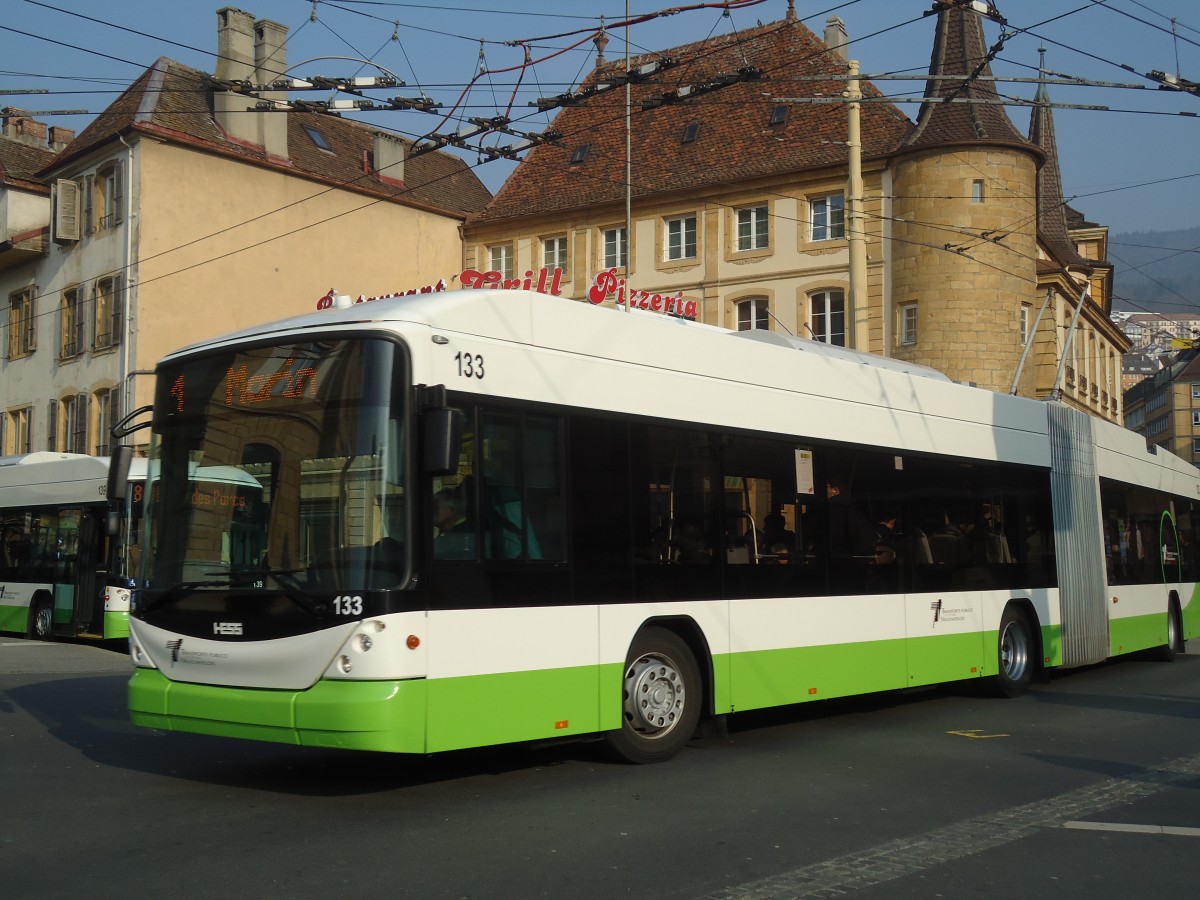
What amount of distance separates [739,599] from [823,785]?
1986 mm

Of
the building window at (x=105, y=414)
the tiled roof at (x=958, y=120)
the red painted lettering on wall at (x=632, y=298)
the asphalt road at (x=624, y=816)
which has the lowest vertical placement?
the asphalt road at (x=624, y=816)

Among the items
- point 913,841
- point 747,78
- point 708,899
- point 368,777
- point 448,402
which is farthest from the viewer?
point 747,78

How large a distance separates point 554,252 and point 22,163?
58.1 feet

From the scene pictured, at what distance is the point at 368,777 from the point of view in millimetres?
9227

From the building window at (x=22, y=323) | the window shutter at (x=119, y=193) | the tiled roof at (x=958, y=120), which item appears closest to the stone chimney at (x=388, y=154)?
the window shutter at (x=119, y=193)

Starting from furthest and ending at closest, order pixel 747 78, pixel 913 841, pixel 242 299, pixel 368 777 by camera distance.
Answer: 1. pixel 242 299
2. pixel 747 78
3. pixel 368 777
4. pixel 913 841

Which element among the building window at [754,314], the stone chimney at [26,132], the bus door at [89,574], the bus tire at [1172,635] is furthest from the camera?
the stone chimney at [26,132]

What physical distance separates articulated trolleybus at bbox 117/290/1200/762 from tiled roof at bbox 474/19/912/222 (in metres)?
28.2

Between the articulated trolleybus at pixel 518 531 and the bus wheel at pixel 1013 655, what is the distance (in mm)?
1737

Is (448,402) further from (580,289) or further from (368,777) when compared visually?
(580,289)

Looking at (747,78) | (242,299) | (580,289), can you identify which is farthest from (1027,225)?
(747,78)

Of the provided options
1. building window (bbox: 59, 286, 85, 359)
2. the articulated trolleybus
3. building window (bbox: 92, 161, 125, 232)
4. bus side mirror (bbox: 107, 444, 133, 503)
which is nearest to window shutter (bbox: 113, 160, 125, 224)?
building window (bbox: 92, 161, 125, 232)

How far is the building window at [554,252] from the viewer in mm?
46875

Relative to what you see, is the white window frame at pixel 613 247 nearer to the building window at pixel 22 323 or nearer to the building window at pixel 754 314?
the building window at pixel 754 314
